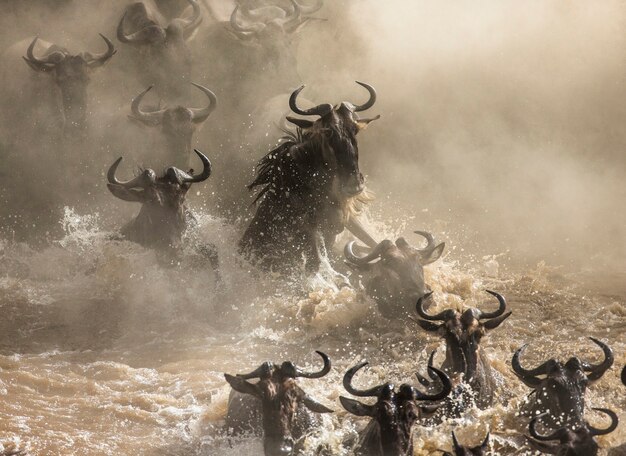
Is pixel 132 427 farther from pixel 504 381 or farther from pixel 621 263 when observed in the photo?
pixel 621 263

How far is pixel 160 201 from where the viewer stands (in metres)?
10.3

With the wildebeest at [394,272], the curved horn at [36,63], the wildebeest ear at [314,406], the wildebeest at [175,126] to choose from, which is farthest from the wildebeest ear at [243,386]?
the curved horn at [36,63]

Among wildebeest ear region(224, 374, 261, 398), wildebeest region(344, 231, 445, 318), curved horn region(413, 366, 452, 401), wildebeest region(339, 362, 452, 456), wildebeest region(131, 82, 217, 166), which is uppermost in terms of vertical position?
wildebeest region(131, 82, 217, 166)

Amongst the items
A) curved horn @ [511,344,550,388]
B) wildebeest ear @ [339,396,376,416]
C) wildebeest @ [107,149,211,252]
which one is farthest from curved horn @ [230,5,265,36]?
wildebeest ear @ [339,396,376,416]

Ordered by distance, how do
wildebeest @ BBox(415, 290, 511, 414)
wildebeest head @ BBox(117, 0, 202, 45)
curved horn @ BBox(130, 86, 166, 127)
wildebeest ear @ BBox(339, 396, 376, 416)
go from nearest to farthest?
wildebeest ear @ BBox(339, 396, 376, 416)
wildebeest @ BBox(415, 290, 511, 414)
curved horn @ BBox(130, 86, 166, 127)
wildebeest head @ BBox(117, 0, 202, 45)

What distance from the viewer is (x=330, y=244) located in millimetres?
10445

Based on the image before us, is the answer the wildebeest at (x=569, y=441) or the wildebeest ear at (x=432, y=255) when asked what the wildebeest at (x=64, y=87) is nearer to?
the wildebeest ear at (x=432, y=255)

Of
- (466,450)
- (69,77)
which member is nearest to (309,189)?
(466,450)

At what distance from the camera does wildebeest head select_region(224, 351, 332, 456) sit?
6691 mm

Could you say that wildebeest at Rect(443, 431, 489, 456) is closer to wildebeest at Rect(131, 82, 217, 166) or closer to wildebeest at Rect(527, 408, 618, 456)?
wildebeest at Rect(527, 408, 618, 456)

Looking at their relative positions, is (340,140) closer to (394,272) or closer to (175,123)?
(394,272)

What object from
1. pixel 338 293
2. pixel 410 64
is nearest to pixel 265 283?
pixel 338 293

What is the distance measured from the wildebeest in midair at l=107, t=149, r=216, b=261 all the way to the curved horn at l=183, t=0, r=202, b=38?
5.19 meters

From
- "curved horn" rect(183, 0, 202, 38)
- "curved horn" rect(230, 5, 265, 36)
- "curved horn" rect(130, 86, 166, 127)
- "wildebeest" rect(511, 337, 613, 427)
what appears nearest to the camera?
"wildebeest" rect(511, 337, 613, 427)
